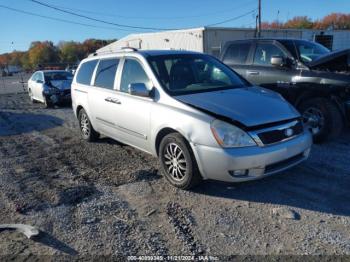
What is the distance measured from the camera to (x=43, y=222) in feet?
12.1

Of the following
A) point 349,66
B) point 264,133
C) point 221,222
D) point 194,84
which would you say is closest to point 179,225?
point 221,222

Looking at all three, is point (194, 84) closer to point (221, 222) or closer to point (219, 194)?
point (219, 194)

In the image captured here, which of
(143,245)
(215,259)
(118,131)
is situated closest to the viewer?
(215,259)

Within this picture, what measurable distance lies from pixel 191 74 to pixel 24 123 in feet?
22.4

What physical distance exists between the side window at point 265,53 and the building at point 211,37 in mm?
15123

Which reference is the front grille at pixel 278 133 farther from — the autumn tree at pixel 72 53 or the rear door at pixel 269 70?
the autumn tree at pixel 72 53

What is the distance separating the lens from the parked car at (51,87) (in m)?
13.0

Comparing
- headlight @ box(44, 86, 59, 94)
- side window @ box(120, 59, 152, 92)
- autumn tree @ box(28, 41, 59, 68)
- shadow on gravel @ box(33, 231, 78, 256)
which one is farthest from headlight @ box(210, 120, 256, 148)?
autumn tree @ box(28, 41, 59, 68)

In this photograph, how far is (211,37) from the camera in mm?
26547

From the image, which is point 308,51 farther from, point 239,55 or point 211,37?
point 211,37

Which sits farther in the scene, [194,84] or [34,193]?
[194,84]

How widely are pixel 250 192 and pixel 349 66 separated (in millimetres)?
3403

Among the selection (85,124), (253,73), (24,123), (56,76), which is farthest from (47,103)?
(253,73)

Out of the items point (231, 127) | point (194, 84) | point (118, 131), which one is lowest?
point (118, 131)
